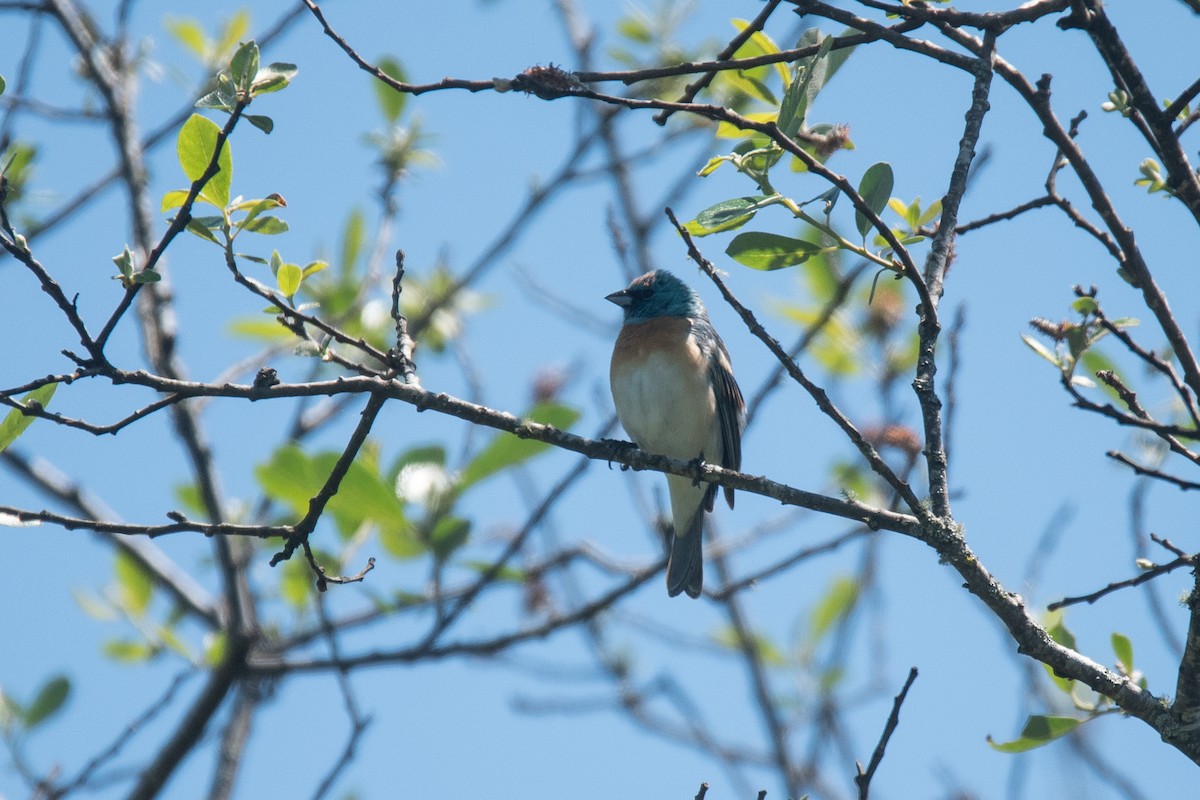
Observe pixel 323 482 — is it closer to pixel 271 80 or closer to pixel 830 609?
pixel 271 80

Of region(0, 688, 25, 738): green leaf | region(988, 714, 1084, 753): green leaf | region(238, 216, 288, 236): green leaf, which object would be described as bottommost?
region(988, 714, 1084, 753): green leaf

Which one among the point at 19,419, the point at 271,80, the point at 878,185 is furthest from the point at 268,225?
the point at 878,185

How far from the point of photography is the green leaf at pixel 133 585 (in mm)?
6234

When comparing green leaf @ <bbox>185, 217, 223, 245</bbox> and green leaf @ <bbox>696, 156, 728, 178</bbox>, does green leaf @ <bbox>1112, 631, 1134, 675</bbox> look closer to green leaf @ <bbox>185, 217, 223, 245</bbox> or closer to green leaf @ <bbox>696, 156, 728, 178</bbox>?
green leaf @ <bbox>696, 156, 728, 178</bbox>

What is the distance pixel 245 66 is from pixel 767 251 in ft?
4.89

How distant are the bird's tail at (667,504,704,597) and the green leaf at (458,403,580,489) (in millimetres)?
1874

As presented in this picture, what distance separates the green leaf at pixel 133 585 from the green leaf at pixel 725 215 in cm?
437

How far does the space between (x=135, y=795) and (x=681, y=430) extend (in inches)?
131

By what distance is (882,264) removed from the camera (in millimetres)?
3129

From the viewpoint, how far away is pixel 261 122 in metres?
2.97

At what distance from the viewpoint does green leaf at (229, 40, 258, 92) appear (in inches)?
116

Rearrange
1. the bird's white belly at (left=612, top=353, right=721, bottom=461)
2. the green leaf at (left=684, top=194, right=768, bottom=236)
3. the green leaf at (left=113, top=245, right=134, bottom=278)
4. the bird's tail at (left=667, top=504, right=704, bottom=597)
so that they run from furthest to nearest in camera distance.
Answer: the bird's tail at (left=667, top=504, right=704, bottom=597) < the bird's white belly at (left=612, top=353, right=721, bottom=461) < the green leaf at (left=684, top=194, right=768, bottom=236) < the green leaf at (left=113, top=245, right=134, bottom=278)

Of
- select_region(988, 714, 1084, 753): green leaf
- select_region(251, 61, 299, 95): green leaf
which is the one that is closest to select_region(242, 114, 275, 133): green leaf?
select_region(251, 61, 299, 95): green leaf

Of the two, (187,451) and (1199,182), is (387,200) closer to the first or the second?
(187,451)
